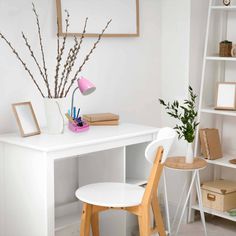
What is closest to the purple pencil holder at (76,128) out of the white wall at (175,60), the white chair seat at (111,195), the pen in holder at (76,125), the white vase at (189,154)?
the pen in holder at (76,125)

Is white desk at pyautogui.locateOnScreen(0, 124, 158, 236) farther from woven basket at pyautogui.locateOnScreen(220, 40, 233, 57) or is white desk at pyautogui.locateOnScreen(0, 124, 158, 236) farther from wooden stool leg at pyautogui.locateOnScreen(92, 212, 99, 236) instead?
woven basket at pyautogui.locateOnScreen(220, 40, 233, 57)

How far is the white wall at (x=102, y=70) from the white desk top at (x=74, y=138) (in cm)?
23

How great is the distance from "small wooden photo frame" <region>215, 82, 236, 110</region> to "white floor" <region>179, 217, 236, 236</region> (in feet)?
2.87

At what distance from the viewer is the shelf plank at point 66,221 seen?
9.78 feet

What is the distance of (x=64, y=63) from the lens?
10.6ft

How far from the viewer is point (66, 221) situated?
309 cm

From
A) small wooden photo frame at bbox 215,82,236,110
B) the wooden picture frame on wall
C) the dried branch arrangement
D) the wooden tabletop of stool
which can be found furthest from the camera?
small wooden photo frame at bbox 215,82,236,110

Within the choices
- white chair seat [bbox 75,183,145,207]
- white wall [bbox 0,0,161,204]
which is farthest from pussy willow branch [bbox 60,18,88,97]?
white chair seat [bbox 75,183,145,207]

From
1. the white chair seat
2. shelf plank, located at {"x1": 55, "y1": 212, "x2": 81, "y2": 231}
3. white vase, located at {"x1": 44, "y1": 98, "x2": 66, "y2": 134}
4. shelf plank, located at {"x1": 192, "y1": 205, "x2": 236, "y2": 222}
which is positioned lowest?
shelf plank, located at {"x1": 192, "y1": 205, "x2": 236, "y2": 222}

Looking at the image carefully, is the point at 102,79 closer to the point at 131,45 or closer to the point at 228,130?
the point at 131,45

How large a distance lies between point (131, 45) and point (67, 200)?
1177 millimetres

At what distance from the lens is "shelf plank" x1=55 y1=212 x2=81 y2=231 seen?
2981 millimetres

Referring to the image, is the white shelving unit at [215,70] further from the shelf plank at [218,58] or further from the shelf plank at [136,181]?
the shelf plank at [136,181]

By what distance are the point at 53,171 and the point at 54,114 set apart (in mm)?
418
